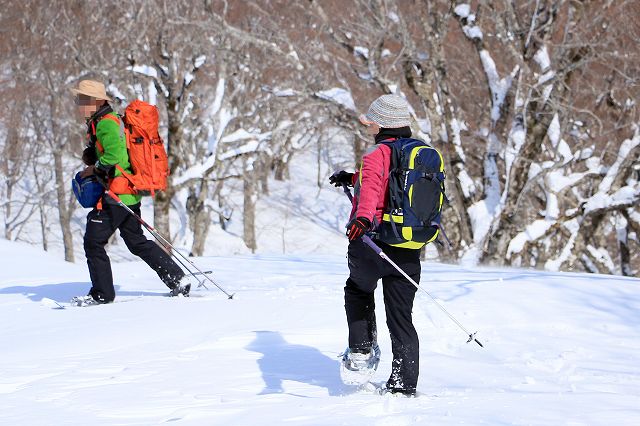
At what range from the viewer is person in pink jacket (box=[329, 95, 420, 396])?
384cm

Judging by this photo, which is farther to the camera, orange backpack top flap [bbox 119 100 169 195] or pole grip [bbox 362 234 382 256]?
orange backpack top flap [bbox 119 100 169 195]

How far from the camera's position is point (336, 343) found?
205 inches

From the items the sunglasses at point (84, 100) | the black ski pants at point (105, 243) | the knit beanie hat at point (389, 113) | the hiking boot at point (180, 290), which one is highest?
the sunglasses at point (84, 100)

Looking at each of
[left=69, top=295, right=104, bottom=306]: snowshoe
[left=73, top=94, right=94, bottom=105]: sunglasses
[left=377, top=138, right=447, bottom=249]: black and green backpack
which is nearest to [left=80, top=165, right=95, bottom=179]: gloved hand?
[left=73, top=94, right=94, bottom=105]: sunglasses

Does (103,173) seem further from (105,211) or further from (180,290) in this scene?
(180,290)

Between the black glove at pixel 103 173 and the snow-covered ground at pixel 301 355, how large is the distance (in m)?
1.04

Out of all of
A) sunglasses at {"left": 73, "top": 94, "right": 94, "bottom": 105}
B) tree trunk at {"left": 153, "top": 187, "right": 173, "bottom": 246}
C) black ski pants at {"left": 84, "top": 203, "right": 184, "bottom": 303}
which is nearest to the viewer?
sunglasses at {"left": 73, "top": 94, "right": 94, "bottom": 105}

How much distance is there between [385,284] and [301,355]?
110cm

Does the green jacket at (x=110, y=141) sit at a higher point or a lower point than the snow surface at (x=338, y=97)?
lower

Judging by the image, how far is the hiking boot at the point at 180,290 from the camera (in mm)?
→ 6927

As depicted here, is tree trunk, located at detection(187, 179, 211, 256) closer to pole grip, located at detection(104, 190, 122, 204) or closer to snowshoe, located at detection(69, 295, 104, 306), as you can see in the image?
snowshoe, located at detection(69, 295, 104, 306)

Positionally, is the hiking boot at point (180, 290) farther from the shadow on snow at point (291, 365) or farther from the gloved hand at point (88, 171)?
the shadow on snow at point (291, 365)

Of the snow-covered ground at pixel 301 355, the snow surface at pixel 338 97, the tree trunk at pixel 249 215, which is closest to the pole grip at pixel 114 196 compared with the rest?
the snow-covered ground at pixel 301 355

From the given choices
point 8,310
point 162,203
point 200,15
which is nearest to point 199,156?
point 162,203
